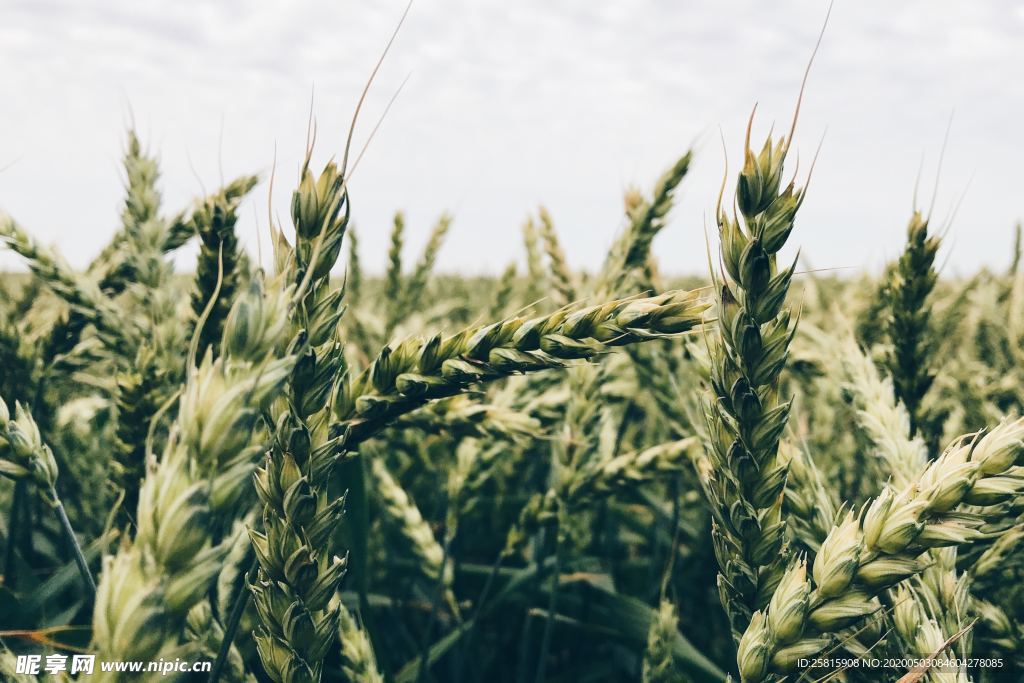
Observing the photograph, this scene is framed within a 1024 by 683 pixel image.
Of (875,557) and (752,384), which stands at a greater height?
(752,384)

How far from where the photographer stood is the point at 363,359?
2518mm

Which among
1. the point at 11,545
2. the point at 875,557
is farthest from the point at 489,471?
the point at 875,557

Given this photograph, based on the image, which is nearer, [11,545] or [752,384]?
[752,384]

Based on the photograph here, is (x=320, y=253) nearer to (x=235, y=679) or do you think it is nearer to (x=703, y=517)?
(x=235, y=679)

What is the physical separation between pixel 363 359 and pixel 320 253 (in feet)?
5.74

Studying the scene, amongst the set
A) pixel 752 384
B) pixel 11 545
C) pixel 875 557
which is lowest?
pixel 11 545

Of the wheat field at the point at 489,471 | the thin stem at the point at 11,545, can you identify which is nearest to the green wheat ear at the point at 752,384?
the wheat field at the point at 489,471

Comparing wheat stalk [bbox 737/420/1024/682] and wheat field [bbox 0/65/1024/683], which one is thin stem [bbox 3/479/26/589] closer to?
wheat field [bbox 0/65/1024/683]

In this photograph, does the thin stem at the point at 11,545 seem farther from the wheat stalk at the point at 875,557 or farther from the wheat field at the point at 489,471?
the wheat stalk at the point at 875,557

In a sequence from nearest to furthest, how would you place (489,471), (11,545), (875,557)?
1. (875,557)
2. (11,545)
3. (489,471)

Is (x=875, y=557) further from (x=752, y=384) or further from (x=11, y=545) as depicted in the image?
(x=11, y=545)

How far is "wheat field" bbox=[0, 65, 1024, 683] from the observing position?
2.48 ft

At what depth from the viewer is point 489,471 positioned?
1952 mm

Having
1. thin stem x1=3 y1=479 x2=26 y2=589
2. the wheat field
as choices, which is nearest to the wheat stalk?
the wheat field
